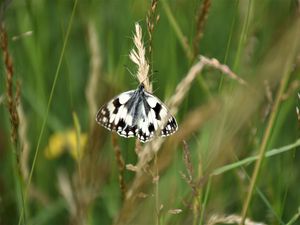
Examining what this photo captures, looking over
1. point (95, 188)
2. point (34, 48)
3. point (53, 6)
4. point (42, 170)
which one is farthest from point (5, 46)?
point (53, 6)

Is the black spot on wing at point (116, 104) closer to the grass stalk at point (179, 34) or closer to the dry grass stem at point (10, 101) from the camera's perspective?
the grass stalk at point (179, 34)

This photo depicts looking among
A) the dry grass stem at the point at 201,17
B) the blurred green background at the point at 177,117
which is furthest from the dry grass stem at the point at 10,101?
the dry grass stem at the point at 201,17

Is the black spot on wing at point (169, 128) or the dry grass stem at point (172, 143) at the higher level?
the dry grass stem at point (172, 143)

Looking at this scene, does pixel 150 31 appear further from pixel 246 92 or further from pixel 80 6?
pixel 80 6

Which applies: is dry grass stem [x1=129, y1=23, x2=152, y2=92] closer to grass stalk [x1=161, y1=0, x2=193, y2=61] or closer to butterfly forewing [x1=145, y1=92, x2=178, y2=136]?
butterfly forewing [x1=145, y1=92, x2=178, y2=136]

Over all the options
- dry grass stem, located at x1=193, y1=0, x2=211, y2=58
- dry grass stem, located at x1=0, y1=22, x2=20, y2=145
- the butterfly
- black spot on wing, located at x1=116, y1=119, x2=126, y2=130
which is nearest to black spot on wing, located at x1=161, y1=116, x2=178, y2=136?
the butterfly

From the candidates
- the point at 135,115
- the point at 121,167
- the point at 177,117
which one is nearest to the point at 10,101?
the point at 121,167

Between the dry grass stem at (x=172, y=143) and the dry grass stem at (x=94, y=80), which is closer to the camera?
the dry grass stem at (x=172, y=143)
